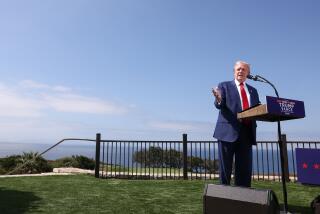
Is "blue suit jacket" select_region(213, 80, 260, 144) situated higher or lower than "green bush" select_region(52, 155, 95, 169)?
higher

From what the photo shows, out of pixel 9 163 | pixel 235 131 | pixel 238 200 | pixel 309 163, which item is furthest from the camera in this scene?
pixel 9 163

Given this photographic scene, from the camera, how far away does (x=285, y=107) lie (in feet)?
12.2

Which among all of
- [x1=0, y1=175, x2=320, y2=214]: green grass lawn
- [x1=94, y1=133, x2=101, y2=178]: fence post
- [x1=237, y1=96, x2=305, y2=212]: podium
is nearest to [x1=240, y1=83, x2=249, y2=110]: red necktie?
[x1=237, y1=96, x2=305, y2=212]: podium

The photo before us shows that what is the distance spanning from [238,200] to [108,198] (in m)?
3.50

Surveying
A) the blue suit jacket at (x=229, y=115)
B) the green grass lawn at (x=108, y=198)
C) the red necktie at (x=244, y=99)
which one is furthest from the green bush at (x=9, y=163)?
the red necktie at (x=244, y=99)

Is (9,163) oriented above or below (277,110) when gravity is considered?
below

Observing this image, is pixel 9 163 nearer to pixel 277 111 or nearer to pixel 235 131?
pixel 235 131

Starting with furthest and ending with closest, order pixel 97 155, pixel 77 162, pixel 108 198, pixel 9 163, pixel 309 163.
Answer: pixel 77 162, pixel 9 163, pixel 97 155, pixel 309 163, pixel 108 198

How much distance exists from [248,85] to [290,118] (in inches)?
34.2

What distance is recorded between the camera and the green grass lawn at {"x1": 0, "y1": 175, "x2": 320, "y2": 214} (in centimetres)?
520

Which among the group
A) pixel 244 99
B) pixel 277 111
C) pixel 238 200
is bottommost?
pixel 238 200

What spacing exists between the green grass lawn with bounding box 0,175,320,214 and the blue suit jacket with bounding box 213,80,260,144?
146 centimetres

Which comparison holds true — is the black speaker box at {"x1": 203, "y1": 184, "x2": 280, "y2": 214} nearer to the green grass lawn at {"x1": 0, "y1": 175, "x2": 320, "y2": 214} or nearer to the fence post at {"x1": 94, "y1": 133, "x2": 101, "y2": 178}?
the green grass lawn at {"x1": 0, "y1": 175, "x2": 320, "y2": 214}

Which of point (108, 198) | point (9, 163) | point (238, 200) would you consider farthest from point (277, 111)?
point (9, 163)
